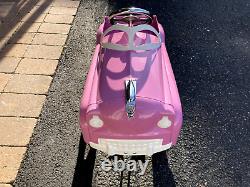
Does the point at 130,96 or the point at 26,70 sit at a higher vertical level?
the point at 130,96

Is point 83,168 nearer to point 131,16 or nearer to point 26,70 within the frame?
point 131,16

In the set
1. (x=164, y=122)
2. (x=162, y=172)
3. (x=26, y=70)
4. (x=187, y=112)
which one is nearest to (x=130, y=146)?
(x=164, y=122)

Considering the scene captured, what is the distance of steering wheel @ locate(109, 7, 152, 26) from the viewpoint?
10.6ft

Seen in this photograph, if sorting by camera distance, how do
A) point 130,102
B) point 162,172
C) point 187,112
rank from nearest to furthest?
point 130,102 < point 162,172 < point 187,112

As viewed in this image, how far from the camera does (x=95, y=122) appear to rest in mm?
2568

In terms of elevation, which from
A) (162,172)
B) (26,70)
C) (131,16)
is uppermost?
(131,16)

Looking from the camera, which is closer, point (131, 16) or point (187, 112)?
point (131, 16)

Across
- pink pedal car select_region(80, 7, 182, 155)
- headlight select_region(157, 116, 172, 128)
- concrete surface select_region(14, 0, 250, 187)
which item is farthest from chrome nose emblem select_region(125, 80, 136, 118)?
concrete surface select_region(14, 0, 250, 187)

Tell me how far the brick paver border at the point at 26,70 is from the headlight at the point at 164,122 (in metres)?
1.51

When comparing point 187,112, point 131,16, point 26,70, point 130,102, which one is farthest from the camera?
point 26,70

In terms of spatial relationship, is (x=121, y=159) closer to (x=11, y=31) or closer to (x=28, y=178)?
(x=28, y=178)

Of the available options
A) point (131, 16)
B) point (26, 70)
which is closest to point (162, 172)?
point (131, 16)

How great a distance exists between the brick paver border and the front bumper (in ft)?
3.35

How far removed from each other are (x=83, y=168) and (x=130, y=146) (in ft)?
2.37
